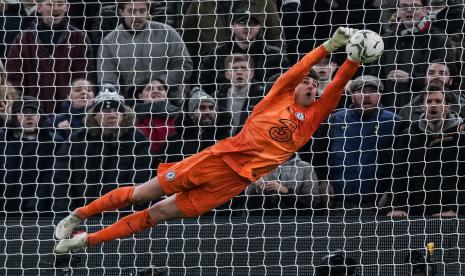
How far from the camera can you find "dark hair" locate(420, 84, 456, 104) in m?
10.7

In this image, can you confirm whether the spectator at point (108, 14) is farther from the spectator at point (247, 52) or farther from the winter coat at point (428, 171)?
the winter coat at point (428, 171)

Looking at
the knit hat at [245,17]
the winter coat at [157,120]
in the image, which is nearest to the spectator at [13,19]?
the winter coat at [157,120]

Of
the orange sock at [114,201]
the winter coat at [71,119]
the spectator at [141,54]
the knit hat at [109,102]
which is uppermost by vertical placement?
the spectator at [141,54]

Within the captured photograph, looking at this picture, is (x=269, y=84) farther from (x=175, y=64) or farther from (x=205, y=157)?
(x=205, y=157)

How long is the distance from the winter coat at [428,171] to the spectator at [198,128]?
1437 mm

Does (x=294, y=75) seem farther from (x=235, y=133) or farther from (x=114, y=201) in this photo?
(x=235, y=133)

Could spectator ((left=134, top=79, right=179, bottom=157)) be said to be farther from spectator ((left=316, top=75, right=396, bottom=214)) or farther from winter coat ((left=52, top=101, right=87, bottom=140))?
spectator ((left=316, top=75, right=396, bottom=214))

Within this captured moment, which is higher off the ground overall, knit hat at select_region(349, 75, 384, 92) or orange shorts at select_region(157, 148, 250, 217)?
knit hat at select_region(349, 75, 384, 92)

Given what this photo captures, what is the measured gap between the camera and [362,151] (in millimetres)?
10797

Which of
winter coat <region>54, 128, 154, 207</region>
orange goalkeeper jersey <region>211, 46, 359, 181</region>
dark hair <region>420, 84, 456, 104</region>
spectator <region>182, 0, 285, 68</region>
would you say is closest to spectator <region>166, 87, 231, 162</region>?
winter coat <region>54, 128, 154, 207</region>

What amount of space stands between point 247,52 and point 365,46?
227cm

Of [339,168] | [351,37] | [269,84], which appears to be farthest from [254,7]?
[351,37]

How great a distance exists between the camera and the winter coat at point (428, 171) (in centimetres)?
1070

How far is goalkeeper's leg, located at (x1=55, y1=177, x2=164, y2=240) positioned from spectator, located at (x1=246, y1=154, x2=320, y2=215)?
1.29 metres
